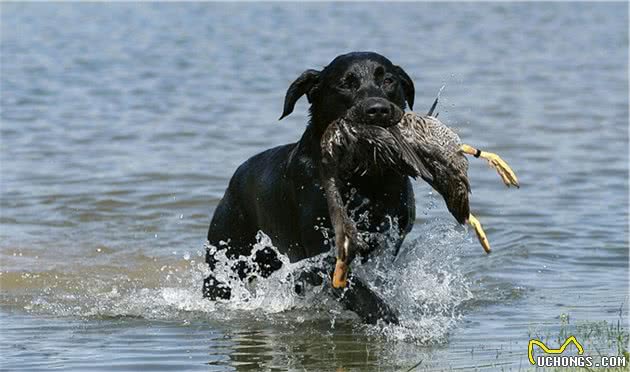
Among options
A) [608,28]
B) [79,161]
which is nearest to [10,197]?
[79,161]

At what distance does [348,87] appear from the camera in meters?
6.30

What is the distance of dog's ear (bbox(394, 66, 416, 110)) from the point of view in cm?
658

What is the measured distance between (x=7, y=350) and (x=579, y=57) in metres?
17.9

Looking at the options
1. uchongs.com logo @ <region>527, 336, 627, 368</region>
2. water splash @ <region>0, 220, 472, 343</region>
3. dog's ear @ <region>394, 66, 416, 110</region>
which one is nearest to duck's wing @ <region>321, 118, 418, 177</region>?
water splash @ <region>0, 220, 472, 343</region>

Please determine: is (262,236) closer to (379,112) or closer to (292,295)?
(292,295)

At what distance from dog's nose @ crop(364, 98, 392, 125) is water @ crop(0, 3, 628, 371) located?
3.45 feet

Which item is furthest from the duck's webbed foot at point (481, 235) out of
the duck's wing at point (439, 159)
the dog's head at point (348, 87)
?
Result: the dog's head at point (348, 87)

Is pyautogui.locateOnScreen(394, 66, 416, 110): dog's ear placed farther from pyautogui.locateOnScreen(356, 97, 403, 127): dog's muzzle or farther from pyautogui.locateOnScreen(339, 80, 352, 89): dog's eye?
pyautogui.locateOnScreen(356, 97, 403, 127): dog's muzzle

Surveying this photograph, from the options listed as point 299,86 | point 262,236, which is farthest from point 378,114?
point 262,236

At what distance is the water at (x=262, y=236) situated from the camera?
6.34 metres

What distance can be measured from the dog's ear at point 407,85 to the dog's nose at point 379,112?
0.71 meters

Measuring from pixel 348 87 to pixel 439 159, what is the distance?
92 cm

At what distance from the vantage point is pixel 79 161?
→ 12.3 metres

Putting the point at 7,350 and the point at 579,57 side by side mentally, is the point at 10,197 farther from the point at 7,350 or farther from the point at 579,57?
the point at 579,57
